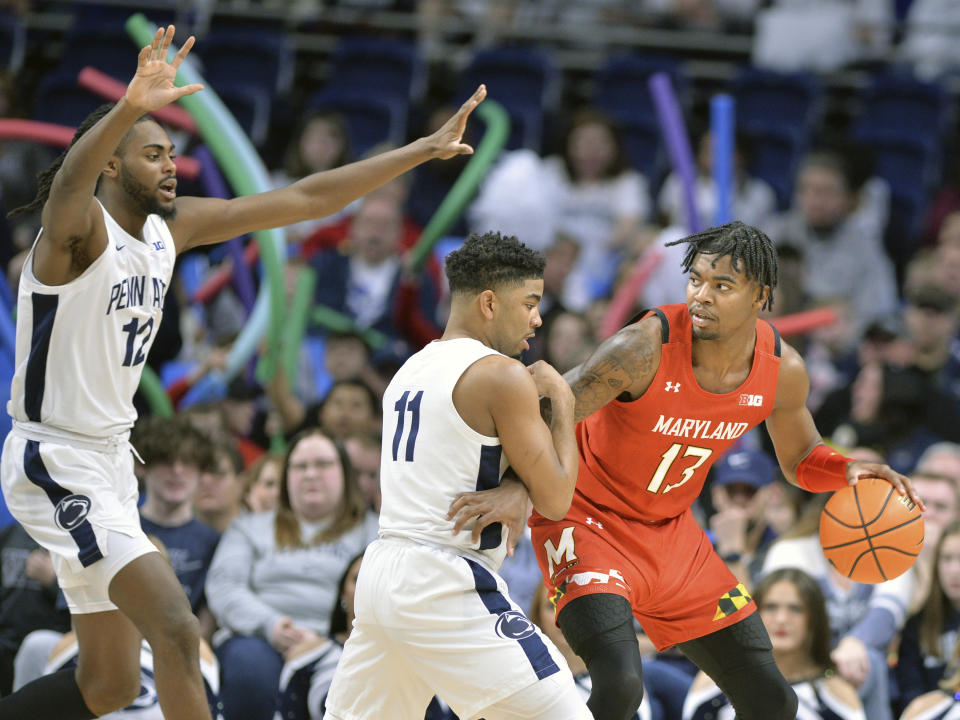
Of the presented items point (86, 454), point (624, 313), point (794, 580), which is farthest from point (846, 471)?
point (624, 313)

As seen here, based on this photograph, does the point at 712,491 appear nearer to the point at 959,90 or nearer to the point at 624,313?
the point at 624,313

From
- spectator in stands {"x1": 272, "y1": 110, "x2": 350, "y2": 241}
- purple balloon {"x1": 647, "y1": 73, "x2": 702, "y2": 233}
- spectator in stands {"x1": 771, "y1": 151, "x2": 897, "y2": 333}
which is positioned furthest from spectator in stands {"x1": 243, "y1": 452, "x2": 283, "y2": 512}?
spectator in stands {"x1": 771, "y1": 151, "x2": 897, "y2": 333}

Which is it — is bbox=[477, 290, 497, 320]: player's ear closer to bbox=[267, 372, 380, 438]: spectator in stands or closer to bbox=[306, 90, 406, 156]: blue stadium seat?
bbox=[267, 372, 380, 438]: spectator in stands

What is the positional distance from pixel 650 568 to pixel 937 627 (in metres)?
2.43

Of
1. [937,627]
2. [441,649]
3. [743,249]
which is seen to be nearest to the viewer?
[441,649]

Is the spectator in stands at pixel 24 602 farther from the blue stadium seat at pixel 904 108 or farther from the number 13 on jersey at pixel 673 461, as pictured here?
the blue stadium seat at pixel 904 108

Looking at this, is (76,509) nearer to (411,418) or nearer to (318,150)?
(411,418)

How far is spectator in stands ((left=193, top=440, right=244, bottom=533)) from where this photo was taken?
24.3 ft

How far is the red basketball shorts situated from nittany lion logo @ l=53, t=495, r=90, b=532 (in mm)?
1628

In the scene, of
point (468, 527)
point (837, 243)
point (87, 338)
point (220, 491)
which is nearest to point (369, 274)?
point (220, 491)

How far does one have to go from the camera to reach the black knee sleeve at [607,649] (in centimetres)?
452

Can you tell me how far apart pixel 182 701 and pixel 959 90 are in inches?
419

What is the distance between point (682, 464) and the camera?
5031 mm

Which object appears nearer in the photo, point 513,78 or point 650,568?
point 650,568
